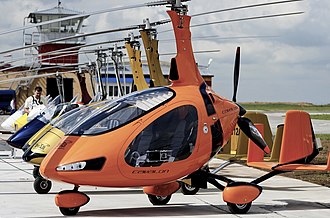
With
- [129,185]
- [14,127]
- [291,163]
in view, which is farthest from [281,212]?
[14,127]

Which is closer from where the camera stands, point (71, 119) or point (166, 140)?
point (166, 140)

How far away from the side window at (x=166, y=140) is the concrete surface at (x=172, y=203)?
728mm

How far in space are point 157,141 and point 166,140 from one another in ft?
0.41

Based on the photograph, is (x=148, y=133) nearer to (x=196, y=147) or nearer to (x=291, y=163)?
(x=196, y=147)

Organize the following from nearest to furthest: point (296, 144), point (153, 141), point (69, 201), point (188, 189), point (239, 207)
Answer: point (69, 201)
point (153, 141)
point (239, 207)
point (296, 144)
point (188, 189)

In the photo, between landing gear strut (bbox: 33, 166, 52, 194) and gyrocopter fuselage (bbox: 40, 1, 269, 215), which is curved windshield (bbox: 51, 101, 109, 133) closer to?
landing gear strut (bbox: 33, 166, 52, 194)

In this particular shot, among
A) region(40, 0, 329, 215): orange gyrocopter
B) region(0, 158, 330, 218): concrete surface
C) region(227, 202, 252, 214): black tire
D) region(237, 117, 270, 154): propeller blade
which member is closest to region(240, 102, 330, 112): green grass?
region(0, 158, 330, 218): concrete surface

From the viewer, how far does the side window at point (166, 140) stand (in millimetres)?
9578

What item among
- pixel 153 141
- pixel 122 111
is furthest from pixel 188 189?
pixel 122 111

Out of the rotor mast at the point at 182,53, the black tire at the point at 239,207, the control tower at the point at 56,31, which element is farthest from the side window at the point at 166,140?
the control tower at the point at 56,31

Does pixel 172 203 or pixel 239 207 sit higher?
pixel 239 207

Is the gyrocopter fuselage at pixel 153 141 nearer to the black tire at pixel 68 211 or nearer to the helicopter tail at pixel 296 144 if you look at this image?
the black tire at pixel 68 211

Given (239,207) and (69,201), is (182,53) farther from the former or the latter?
(69,201)

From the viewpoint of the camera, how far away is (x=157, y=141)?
9.70m
